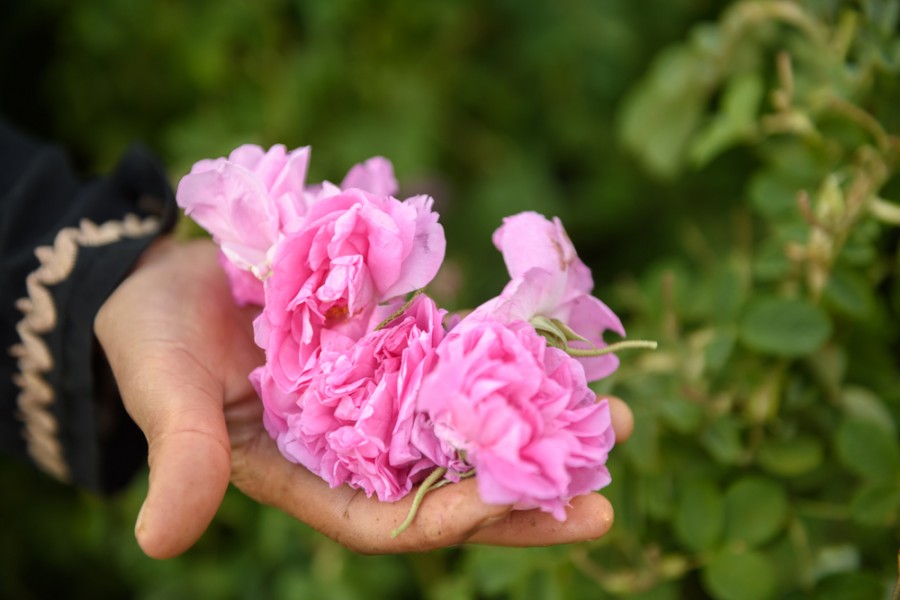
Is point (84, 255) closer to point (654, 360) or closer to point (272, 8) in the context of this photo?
point (654, 360)

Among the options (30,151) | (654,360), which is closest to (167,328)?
(30,151)

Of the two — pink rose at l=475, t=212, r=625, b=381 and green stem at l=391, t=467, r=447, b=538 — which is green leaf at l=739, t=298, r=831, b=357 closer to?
pink rose at l=475, t=212, r=625, b=381

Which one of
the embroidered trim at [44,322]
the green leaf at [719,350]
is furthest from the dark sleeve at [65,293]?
the green leaf at [719,350]

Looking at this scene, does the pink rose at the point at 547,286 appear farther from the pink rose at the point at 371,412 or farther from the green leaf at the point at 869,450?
the green leaf at the point at 869,450

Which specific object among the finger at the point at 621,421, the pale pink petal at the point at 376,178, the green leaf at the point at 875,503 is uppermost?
the pale pink petal at the point at 376,178

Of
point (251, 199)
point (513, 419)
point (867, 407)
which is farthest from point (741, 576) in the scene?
point (251, 199)

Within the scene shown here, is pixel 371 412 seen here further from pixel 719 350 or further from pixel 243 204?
pixel 719 350
